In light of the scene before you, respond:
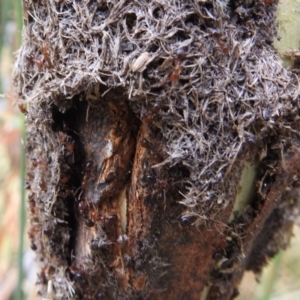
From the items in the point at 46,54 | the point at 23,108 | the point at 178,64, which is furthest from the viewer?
the point at 23,108

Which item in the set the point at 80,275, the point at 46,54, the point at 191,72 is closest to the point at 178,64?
the point at 191,72

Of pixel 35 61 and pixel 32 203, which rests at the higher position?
pixel 35 61

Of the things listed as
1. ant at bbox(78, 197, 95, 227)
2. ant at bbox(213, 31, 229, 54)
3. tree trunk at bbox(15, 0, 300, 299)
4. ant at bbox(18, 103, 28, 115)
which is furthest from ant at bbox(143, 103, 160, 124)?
ant at bbox(18, 103, 28, 115)

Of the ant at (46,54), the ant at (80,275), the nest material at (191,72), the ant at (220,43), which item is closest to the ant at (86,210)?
the ant at (80,275)

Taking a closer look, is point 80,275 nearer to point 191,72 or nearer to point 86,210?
point 86,210

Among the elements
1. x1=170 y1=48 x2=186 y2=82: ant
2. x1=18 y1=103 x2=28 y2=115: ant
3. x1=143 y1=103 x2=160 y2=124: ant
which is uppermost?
x1=170 y1=48 x2=186 y2=82: ant

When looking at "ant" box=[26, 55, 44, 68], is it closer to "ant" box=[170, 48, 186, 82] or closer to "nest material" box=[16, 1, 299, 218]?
"nest material" box=[16, 1, 299, 218]

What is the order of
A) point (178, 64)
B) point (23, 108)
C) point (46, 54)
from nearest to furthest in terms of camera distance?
point (178, 64) < point (46, 54) < point (23, 108)

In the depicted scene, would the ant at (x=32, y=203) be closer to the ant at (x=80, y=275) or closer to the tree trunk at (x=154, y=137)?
the tree trunk at (x=154, y=137)
